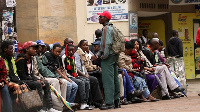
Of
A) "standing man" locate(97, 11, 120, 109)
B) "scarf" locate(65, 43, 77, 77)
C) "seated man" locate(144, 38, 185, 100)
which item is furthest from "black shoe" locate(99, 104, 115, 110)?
"seated man" locate(144, 38, 185, 100)

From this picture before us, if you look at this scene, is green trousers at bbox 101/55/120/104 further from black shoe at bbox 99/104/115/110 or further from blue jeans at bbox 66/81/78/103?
blue jeans at bbox 66/81/78/103

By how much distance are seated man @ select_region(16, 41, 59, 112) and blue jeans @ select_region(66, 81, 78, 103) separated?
2.80ft

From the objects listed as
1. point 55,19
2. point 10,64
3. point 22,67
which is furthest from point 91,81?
point 55,19

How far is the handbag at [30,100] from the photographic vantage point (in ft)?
31.1

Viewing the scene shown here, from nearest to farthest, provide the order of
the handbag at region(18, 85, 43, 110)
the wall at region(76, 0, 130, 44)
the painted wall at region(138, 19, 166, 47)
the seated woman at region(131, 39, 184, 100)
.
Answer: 1. the handbag at region(18, 85, 43, 110)
2. the seated woman at region(131, 39, 184, 100)
3. the wall at region(76, 0, 130, 44)
4. the painted wall at region(138, 19, 166, 47)

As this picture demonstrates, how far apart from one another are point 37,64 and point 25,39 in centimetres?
604

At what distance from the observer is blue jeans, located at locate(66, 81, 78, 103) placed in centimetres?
1101

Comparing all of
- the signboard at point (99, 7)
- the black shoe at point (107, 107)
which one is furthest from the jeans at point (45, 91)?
the signboard at point (99, 7)

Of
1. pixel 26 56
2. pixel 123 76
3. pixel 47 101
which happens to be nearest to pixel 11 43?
pixel 26 56

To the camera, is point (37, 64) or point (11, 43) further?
point (37, 64)

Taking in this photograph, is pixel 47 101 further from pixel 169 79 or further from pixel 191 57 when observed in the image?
pixel 191 57

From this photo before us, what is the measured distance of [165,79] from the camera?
13.9m

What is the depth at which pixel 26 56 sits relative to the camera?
1029 centimetres

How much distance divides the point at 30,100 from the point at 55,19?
7436 mm
